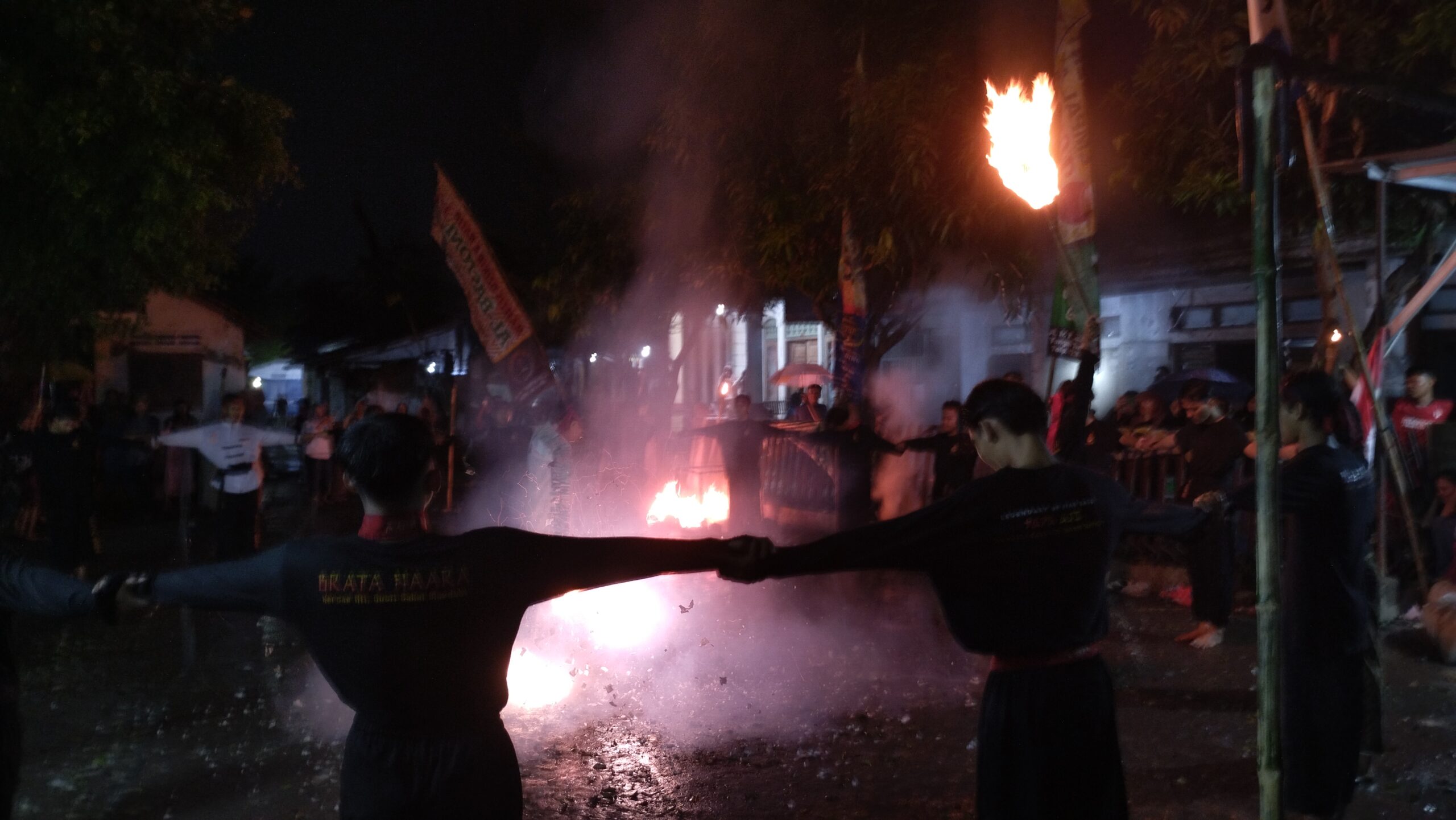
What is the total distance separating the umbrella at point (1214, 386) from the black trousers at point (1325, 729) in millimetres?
8582

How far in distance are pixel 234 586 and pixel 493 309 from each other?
20.3 ft

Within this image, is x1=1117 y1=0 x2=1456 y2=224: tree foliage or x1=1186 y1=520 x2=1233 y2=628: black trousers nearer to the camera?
x1=1186 y1=520 x2=1233 y2=628: black trousers

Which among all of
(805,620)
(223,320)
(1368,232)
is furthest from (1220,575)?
(223,320)

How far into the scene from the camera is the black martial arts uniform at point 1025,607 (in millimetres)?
2850

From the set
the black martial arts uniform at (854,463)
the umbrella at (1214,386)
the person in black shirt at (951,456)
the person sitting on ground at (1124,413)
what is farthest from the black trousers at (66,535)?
the umbrella at (1214,386)

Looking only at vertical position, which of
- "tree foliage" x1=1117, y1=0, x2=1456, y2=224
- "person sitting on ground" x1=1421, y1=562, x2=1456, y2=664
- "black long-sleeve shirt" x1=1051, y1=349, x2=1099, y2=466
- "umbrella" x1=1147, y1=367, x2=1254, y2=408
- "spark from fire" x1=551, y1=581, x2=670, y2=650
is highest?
"tree foliage" x1=1117, y1=0, x2=1456, y2=224

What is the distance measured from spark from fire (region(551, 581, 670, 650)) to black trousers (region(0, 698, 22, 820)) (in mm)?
4454

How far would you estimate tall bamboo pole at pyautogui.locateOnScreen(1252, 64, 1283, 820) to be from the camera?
325cm

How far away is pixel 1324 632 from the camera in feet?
14.2

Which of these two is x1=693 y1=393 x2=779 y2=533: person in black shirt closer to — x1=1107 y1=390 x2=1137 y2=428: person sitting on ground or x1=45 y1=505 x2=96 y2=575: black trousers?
x1=1107 y1=390 x2=1137 y2=428: person sitting on ground

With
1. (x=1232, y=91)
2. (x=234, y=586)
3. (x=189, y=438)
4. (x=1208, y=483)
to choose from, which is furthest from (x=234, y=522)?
(x=1232, y=91)

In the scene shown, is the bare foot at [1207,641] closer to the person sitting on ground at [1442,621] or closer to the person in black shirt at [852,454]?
the person sitting on ground at [1442,621]

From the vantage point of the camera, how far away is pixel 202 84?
11.9 metres

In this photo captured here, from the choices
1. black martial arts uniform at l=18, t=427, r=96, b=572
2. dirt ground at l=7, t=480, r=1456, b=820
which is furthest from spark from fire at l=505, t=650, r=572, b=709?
black martial arts uniform at l=18, t=427, r=96, b=572
